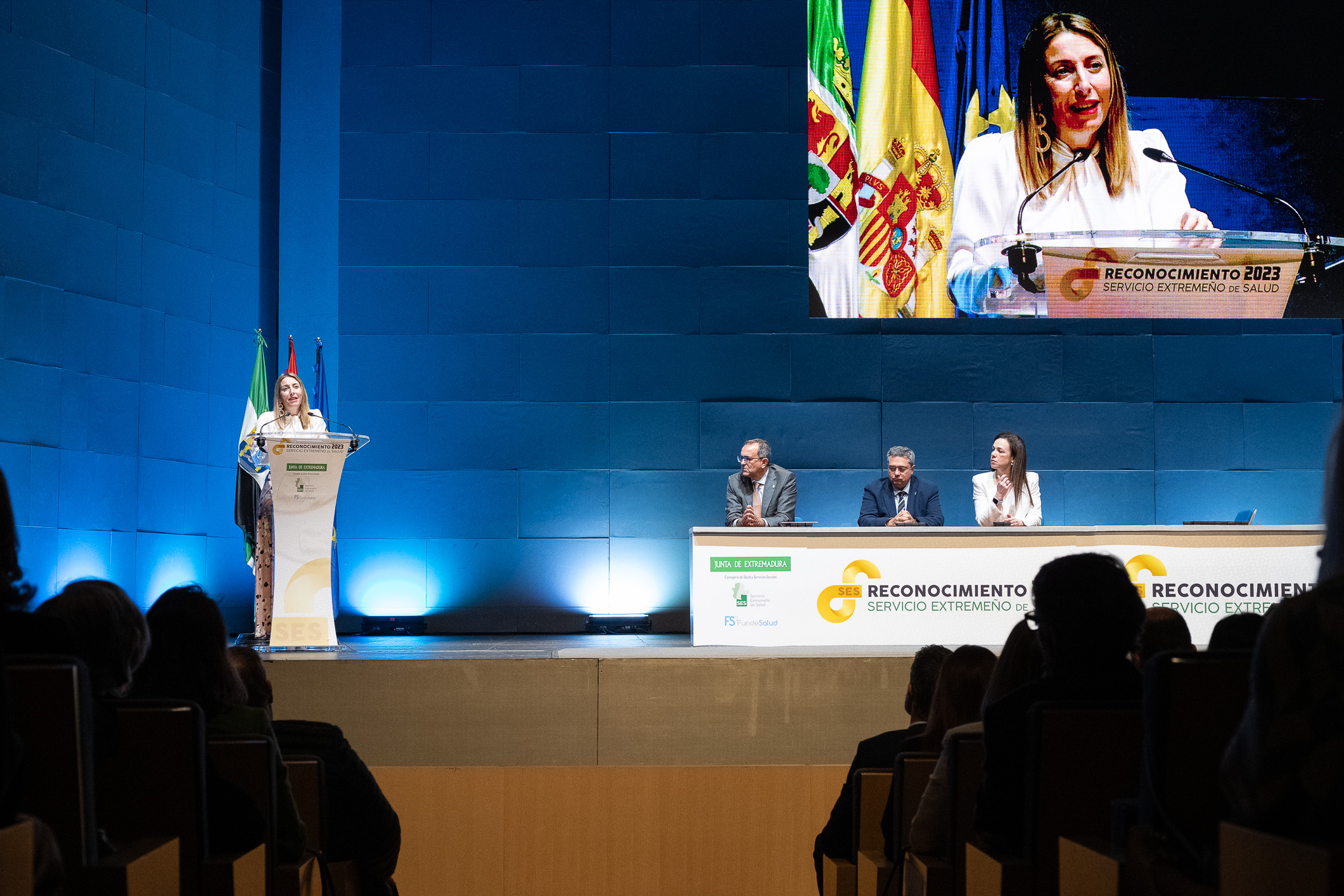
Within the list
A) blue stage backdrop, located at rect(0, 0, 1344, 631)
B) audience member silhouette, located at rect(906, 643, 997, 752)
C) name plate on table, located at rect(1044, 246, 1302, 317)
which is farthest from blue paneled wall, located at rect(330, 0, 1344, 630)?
audience member silhouette, located at rect(906, 643, 997, 752)

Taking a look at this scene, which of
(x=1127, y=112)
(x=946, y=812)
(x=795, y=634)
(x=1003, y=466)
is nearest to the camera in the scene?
(x=946, y=812)

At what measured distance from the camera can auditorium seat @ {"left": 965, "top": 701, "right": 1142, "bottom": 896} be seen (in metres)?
1.79

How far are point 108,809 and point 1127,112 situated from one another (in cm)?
695

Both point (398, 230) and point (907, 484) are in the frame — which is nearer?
point (907, 484)

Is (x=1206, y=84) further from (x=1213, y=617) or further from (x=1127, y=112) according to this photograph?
(x=1213, y=617)

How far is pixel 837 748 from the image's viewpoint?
4461 millimetres

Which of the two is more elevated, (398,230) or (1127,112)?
(1127,112)

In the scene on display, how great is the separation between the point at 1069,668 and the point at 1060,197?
5.84 m

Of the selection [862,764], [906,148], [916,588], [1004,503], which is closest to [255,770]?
[862,764]

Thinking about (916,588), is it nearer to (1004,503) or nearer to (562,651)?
(1004,503)

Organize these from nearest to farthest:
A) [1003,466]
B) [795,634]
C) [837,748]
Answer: [837,748]
[795,634]
[1003,466]

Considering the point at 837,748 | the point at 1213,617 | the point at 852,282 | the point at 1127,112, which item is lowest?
the point at 837,748

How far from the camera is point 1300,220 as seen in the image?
730cm

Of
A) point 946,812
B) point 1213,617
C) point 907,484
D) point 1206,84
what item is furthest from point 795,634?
point 1206,84
